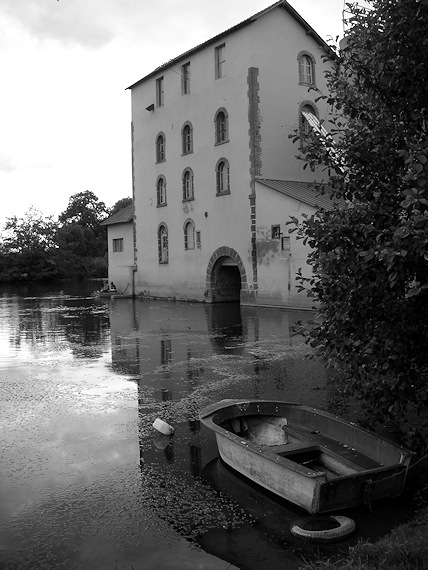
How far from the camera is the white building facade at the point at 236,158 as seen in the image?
26766mm

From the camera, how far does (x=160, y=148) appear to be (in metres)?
34.6

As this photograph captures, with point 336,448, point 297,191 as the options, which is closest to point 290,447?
point 336,448

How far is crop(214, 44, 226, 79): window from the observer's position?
2880cm

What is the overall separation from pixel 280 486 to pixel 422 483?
154cm

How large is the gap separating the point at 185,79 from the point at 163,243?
8679 mm

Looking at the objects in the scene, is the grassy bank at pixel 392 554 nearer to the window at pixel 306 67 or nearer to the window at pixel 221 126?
the window at pixel 221 126

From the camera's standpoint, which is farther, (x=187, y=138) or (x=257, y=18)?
(x=187, y=138)

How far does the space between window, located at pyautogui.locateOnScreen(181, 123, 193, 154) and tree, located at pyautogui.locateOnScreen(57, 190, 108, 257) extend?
4810cm

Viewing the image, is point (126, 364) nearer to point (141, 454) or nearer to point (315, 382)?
point (315, 382)

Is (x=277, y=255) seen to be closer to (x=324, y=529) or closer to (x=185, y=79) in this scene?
(x=185, y=79)

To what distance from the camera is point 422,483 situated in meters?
6.29

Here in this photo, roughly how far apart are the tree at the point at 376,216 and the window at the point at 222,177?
23.0 meters

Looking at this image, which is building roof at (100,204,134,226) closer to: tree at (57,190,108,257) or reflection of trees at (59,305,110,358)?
reflection of trees at (59,305,110,358)

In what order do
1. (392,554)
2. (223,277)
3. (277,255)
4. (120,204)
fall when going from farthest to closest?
(120,204) < (223,277) < (277,255) < (392,554)
